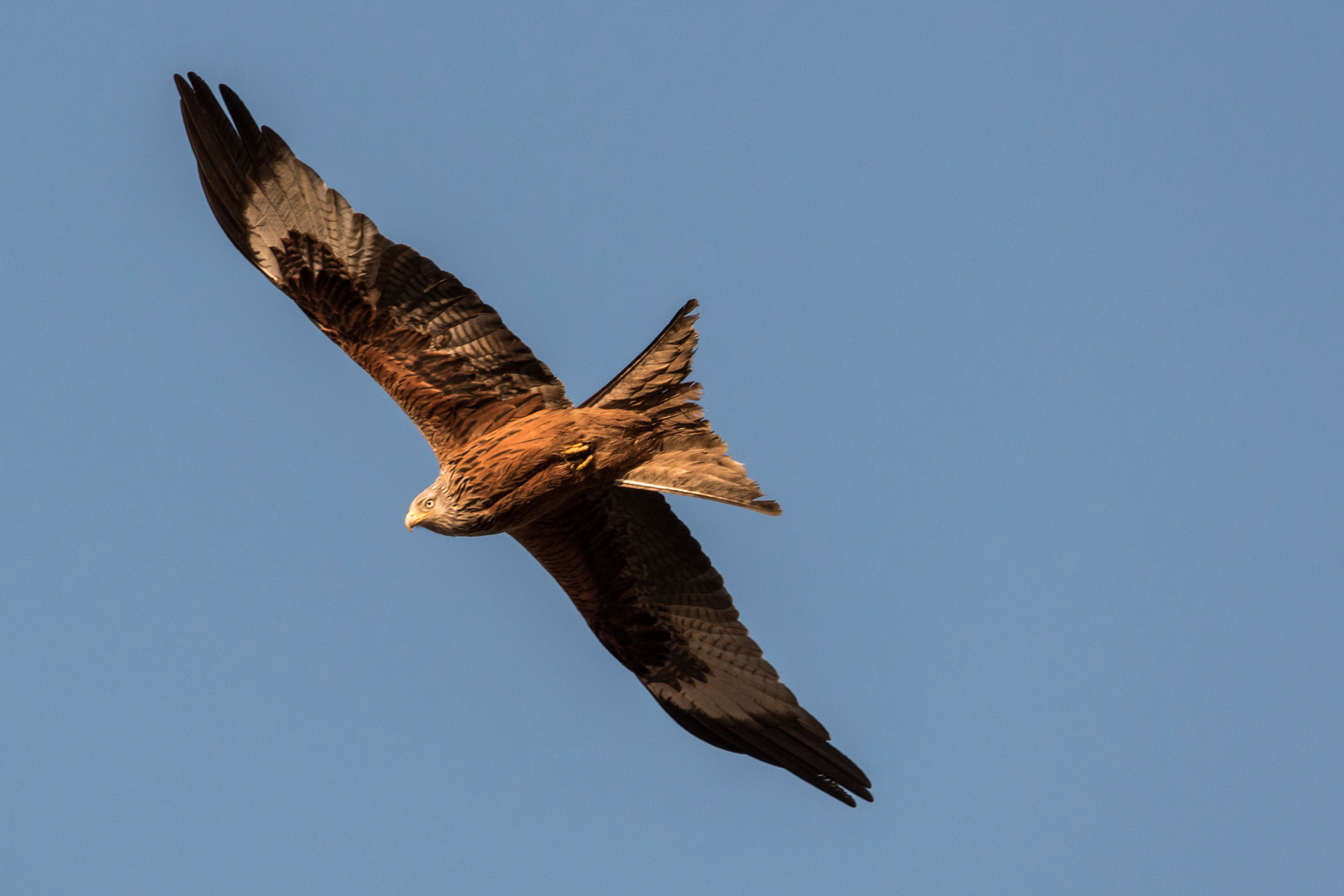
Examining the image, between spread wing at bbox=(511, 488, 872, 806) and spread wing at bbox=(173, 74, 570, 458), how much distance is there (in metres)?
1.08

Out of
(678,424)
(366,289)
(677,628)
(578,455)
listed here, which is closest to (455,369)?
(366,289)

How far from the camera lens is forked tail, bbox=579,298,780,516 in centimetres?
914

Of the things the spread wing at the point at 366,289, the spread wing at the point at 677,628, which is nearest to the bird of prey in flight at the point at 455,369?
the spread wing at the point at 366,289

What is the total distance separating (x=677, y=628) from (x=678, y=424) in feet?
6.45

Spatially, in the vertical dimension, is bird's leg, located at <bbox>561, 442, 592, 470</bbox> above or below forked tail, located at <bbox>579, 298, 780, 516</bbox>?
below

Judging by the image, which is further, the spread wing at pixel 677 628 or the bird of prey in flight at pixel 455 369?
the spread wing at pixel 677 628

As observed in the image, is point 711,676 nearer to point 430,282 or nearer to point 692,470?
point 692,470

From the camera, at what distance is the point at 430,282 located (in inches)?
364

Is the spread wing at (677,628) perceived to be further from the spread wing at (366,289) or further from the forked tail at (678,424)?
the spread wing at (366,289)

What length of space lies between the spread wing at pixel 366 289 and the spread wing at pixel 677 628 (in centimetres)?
108

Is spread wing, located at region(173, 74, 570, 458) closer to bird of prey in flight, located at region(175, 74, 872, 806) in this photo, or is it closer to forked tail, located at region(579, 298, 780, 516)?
bird of prey in flight, located at region(175, 74, 872, 806)

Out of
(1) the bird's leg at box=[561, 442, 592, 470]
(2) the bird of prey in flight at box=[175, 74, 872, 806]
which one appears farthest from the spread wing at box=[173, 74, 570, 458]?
(1) the bird's leg at box=[561, 442, 592, 470]

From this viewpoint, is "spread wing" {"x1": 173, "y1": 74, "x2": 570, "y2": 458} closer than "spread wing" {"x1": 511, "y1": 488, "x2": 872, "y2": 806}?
Yes

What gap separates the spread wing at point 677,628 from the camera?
10250 millimetres
